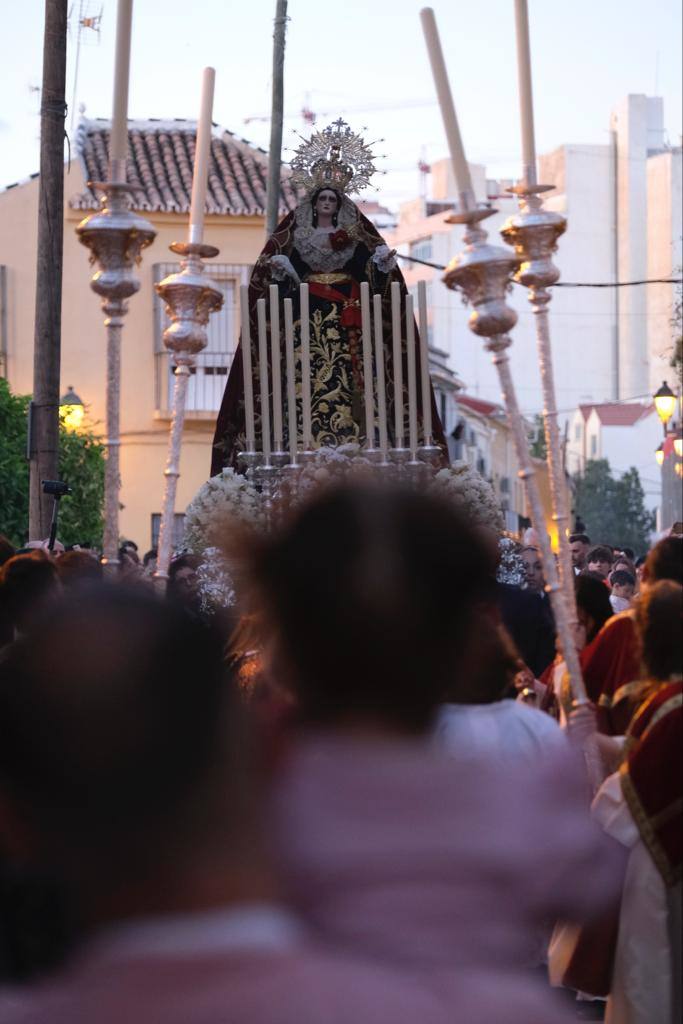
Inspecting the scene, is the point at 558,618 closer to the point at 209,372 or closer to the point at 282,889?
the point at 282,889

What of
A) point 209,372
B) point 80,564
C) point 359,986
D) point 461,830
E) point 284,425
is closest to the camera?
point 359,986

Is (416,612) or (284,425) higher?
(284,425)

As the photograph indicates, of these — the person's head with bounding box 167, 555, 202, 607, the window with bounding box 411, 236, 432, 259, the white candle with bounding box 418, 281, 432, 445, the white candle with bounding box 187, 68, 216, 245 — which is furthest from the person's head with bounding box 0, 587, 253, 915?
the window with bounding box 411, 236, 432, 259

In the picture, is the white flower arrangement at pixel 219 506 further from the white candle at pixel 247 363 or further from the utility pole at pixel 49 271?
the utility pole at pixel 49 271

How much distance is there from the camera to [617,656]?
509 centimetres

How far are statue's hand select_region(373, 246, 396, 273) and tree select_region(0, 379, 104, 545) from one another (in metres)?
10.0

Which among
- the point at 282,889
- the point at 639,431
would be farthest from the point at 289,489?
the point at 639,431

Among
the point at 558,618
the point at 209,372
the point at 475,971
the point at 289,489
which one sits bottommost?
the point at 475,971

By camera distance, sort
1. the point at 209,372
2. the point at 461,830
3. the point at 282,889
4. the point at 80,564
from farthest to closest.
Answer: the point at 209,372, the point at 80,564, the point at 461,830, the point at 282,889

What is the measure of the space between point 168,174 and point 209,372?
2828 mm

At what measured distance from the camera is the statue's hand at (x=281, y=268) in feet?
25.8

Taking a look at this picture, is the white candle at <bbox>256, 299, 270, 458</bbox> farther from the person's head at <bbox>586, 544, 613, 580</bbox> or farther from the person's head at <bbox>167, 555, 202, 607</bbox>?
the person's head at <bbox>586, 544, 613, 580</bbox>

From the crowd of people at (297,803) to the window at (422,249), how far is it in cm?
6649

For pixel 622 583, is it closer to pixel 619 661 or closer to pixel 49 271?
pixel 49 271
